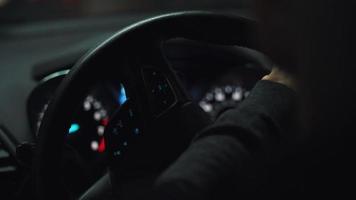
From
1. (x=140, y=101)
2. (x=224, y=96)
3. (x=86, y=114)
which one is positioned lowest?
(x=224, y=96)

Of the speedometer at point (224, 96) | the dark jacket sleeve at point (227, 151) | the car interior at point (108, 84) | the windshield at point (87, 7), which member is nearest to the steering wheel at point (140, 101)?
the car interior at point (108, 84)

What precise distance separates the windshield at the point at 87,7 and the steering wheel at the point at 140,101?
6.47ft

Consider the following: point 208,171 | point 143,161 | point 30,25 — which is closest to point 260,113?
point 208,171

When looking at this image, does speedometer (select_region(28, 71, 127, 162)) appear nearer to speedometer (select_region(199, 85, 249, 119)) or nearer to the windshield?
speedometer (select_region(199, 85, 249, 119))

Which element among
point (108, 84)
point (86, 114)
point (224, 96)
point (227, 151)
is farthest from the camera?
point (224, 96)

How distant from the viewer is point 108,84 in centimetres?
326

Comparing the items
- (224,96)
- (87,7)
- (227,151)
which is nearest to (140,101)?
(227,151)

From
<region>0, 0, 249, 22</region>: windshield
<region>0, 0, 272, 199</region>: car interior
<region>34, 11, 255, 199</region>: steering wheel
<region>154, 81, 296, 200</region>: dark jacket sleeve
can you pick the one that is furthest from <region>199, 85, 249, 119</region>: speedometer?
<region>154, 81, 296, 200</region>: dark jacket sleeve

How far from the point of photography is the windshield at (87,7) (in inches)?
151

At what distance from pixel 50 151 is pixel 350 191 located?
77 centimetres

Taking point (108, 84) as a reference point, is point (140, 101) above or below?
above

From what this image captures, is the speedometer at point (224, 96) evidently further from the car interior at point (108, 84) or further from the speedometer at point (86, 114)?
the speedometer at point (86, 114)

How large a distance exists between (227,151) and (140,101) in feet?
2.15

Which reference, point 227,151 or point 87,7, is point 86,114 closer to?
point 87,7
